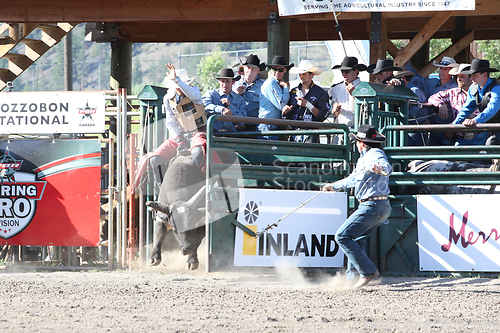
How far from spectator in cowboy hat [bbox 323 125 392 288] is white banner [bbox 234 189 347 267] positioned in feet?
1.95

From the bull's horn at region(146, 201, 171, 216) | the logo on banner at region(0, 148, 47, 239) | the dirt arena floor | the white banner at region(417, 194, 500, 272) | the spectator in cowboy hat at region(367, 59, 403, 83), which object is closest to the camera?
the dirt arena floor

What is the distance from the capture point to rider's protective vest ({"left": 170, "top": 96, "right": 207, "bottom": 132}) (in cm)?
794

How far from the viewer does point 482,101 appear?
7957 millimetres

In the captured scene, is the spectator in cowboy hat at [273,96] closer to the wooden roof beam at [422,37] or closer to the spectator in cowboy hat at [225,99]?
the spectator in cowboy hat at [225,99]

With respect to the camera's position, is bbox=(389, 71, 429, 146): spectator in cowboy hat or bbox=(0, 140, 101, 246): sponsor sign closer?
bbox=(0, 140, 101, 246): sponsor sign

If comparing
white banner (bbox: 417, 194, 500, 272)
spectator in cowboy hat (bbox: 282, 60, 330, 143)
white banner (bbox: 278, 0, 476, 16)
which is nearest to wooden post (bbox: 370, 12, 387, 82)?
white banner (bbox: 278, 0, 476, 16)

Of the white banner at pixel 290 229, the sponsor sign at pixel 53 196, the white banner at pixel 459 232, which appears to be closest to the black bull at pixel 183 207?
the white banner at pixel 290 229

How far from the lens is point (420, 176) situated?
7.66 meters

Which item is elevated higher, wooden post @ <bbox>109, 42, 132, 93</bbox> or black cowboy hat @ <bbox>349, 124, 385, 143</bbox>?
wooden post @ <bbox>109, 42, 132, 93</bbox>

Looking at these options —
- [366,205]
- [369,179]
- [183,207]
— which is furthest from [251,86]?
[366,205]

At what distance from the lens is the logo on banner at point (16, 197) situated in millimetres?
8516

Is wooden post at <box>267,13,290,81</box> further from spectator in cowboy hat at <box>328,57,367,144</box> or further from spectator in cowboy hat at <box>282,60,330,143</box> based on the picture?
spectator in cowboy hat at <box>328,57,367,144</box>

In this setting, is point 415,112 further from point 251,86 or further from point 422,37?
point 251,86

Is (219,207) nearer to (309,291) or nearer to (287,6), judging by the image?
(309,291)
